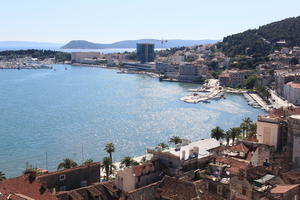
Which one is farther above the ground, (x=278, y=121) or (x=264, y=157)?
(x=278, y=121)

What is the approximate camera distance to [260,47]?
350ft

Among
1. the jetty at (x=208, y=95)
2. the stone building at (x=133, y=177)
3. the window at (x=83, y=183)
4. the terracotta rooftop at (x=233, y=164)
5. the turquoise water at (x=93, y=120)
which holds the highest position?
the terracotta rooftop at (x=233, y=164)

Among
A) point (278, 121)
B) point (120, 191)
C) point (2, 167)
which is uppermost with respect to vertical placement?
point (278, 121)

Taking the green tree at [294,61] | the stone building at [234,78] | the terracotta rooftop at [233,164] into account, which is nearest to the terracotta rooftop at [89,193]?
the terracotta rooftop at [233,164]

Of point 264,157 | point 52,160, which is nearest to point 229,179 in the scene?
point 264,157

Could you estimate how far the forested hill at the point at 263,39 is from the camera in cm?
10739

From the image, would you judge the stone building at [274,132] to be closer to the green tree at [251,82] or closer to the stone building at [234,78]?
the green tree at [251,82]

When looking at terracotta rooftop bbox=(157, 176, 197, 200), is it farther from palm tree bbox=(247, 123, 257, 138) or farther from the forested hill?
the forested hill

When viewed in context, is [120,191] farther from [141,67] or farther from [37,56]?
[37,56]

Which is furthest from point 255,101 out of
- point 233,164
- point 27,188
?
point 27,188

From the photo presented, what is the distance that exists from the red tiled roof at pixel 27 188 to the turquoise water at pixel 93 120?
1464cm

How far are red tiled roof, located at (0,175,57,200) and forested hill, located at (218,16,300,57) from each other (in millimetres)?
93153

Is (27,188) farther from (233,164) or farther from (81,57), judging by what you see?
(81,57)

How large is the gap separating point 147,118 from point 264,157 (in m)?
31.1
